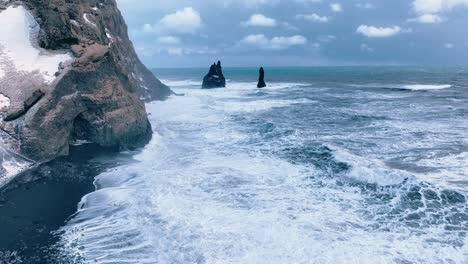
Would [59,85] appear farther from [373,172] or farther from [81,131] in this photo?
[373,172]

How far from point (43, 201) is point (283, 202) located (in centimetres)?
915

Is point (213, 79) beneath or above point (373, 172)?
above

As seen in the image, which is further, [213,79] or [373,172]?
[213,79]

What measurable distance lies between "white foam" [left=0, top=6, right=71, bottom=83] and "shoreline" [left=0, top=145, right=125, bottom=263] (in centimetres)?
483

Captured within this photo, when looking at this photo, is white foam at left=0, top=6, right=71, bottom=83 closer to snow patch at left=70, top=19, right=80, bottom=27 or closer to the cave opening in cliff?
snow patch at left=70, top=19, right=80, bottom=27

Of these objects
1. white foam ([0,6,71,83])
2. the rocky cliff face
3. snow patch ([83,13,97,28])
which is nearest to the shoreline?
the rocky cliff face

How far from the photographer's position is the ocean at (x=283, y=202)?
10.7 m

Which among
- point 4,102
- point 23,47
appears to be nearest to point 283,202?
point 4,102

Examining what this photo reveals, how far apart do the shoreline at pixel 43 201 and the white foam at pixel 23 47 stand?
4.83 metres

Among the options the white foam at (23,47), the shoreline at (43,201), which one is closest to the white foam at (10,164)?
the shoreline at (43,201)

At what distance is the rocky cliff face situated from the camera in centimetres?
→ 1812

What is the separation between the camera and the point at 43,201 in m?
14.5

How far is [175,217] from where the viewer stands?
42.9 ft

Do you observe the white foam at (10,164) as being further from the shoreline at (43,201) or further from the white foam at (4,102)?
the white foam at (4,102)
